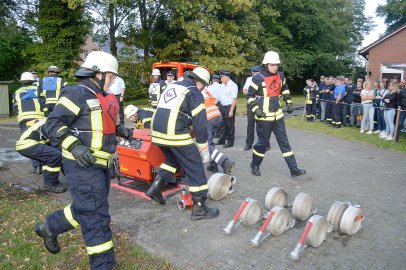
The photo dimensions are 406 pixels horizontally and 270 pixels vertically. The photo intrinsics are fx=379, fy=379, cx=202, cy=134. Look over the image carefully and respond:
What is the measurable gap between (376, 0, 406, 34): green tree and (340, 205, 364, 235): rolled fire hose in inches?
1403

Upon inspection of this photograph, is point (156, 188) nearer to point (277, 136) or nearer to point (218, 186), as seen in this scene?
point (218, 186)

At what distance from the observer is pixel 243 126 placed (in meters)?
14.1

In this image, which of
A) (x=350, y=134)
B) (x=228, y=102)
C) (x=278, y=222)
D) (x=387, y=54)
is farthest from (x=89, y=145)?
(x=387, y=54)

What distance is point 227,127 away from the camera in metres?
10.1

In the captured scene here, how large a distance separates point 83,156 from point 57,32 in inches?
746

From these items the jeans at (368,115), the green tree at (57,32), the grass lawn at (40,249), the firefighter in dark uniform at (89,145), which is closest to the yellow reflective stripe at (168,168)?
the grass lawn at (40,249)

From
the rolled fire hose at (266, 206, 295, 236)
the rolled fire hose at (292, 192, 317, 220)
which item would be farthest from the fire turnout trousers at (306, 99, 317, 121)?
the rolled fire hose at (266, 206, 295, 236)

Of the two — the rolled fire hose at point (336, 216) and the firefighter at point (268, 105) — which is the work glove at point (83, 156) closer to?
the rolled fire hose at point (336, 216)

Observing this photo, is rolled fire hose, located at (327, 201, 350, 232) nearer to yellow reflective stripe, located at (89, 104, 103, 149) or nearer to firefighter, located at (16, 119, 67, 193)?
yellow reflective stripe, located at (89, 104, 103, 149)

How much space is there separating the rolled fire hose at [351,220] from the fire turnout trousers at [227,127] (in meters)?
5.53

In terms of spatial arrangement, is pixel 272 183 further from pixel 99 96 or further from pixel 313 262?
pixel 99 96

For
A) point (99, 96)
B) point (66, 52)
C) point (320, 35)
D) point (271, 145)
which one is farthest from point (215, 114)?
point (320, 35)

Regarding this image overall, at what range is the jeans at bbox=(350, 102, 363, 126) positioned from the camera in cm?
1359

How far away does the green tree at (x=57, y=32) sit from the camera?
64.9ft
